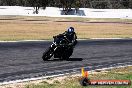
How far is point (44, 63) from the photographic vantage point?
16.5 meters

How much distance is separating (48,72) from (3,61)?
3.02m

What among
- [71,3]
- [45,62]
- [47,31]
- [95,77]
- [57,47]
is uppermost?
[57,47]

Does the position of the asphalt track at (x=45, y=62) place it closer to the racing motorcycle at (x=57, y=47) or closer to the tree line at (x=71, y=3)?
the racing motorcycle at (x=57, y=47)

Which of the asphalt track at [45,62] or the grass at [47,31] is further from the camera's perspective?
the grass at [47,31]

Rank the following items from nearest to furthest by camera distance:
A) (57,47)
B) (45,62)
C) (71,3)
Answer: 1. (45,62)
2. (57,47)
3. (71,3)

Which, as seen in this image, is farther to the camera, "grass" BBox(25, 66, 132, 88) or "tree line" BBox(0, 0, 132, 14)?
"tree line" BBox(0, 0, 132, 14)

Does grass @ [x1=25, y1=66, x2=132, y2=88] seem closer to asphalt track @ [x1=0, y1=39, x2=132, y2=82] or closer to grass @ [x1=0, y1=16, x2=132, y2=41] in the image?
asphalt track @ [x1=0, y1=39, x2=132, y2=82]

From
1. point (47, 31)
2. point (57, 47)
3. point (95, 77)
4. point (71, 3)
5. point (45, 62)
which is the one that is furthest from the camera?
point (71, 3)

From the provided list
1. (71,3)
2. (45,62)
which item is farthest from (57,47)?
(71,3)

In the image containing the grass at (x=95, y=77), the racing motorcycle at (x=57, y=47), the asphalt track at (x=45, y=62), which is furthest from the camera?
the racing motorcycle at (x=57, y=47)

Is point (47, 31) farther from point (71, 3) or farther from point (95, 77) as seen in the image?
point (71, 3)

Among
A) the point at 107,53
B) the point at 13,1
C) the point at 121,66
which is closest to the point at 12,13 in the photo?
the point at 13,1

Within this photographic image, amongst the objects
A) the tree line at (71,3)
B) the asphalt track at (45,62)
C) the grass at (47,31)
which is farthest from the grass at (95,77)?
the tree line at (71,3)

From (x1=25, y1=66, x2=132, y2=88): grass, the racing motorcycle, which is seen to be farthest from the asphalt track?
(x1=25, y1=66, x2=132, y2=88): grass
